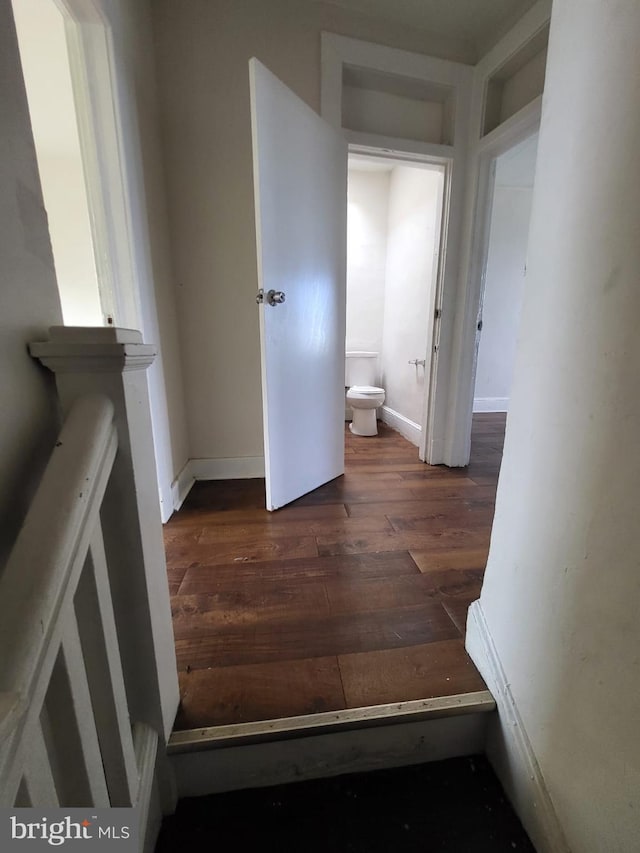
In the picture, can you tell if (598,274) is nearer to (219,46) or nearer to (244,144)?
(244,144)

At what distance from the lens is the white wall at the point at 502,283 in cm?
362

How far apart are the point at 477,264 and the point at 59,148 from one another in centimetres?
213

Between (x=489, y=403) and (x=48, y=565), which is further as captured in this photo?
(x=489, y=403)

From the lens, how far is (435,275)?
2.18m

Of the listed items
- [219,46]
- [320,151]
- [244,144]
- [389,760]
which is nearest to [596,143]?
[389,760]

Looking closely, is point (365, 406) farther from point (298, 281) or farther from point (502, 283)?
point (502, 283)

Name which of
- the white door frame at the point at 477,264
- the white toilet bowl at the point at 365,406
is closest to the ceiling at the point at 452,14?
the white door frame at the point at 477,264

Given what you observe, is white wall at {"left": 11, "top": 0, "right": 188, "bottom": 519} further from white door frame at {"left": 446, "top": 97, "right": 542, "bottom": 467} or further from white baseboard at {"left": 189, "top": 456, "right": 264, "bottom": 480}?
white door frame at {"left": 446, "top": 97, "right": 542, "bottom": 467}

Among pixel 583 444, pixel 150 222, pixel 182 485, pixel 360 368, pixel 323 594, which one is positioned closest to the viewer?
pixel 583 444

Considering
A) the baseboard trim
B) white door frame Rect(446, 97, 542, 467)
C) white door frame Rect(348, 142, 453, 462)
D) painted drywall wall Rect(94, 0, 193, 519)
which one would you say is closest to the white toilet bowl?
white door frame Rect(348, 142, 453, 462)

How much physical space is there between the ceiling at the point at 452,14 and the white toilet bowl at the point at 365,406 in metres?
2.12

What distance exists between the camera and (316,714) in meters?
0.81

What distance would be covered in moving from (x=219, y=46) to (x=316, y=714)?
2656 mm

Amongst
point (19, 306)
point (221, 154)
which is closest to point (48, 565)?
point (19, 306)
